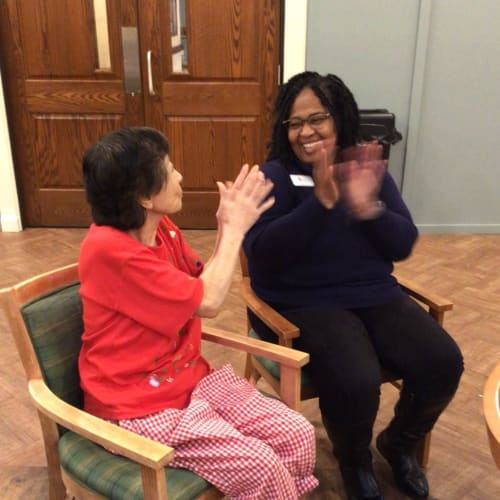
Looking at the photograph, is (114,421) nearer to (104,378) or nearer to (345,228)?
(104,378)

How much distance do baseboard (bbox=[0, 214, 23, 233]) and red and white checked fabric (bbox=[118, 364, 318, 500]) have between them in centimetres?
309

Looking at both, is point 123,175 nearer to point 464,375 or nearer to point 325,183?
point 325,183

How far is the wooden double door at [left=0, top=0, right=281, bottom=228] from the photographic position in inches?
142

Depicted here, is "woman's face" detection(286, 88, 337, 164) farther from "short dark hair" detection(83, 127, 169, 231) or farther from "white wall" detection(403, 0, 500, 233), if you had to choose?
"white wall" detection(403, 0, 500, 233)

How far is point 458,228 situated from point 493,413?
3223 millimetres

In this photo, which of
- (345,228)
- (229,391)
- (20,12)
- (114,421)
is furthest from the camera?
(20,12)

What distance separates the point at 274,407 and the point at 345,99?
0.93 meters

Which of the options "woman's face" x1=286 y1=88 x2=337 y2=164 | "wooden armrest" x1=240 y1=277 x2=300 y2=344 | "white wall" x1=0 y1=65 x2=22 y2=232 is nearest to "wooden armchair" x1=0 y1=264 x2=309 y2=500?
"wooden armrest" x1=240 y1=277 x2=300 y2=344

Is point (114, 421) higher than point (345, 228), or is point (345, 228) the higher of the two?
point (345, 228)

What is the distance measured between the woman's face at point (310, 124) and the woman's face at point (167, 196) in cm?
53

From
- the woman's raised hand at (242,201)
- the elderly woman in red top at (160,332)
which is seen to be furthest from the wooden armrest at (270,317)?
the woman's raised hand at (242,201)

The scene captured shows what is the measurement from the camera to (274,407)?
1324 millimetres

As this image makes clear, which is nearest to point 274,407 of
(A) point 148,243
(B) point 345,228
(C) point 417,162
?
(A) point 148,243

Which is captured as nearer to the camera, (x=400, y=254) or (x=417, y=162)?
(x=400, y=254)
